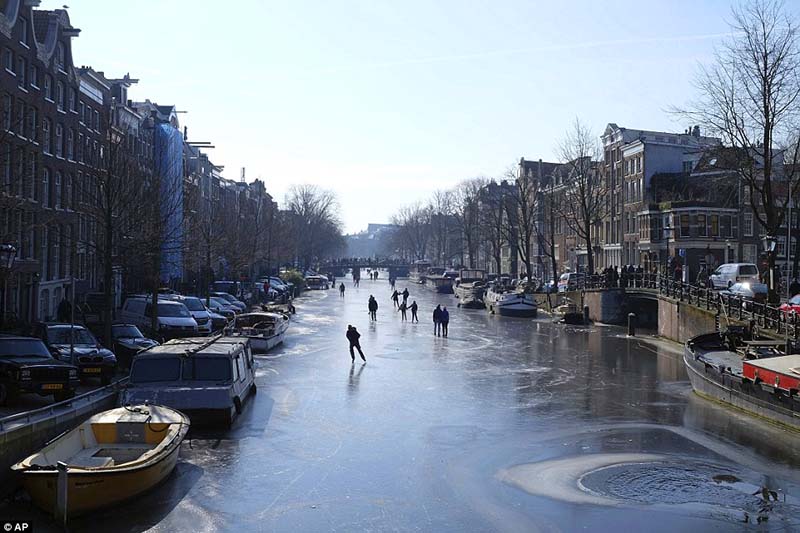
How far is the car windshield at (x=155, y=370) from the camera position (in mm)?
21625

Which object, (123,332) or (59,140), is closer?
(123,332)

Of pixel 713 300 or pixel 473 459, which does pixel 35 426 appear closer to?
pixel 473 459

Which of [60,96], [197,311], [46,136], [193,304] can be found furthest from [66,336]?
[60,96]

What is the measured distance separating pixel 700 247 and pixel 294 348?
42.6 metres

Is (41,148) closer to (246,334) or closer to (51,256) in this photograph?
(51,256)

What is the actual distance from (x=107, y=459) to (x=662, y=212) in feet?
210

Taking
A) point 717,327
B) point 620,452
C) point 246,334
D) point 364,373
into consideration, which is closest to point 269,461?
point 620,452

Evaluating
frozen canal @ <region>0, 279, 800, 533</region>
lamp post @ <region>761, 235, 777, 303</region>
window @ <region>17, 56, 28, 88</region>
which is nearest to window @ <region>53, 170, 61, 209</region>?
window @ <region>17, 56, 28, 88</region>

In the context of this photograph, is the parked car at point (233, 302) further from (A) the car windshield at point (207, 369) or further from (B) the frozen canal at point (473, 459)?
(A) the car windshield at point (207, 369)

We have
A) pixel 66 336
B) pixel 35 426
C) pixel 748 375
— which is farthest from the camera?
pixel 66 336

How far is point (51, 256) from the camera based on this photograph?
146ft

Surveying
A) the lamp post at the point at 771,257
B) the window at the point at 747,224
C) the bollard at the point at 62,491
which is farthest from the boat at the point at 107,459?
the window at the point at 747,224

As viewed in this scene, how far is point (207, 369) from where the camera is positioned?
73.1ft

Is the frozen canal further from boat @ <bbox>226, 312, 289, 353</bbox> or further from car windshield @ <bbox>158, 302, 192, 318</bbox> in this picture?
car windshield @ <bbox>158, 302, 192, 318</bbox>
